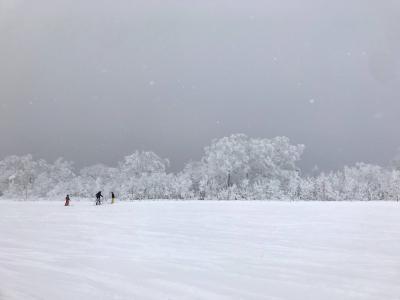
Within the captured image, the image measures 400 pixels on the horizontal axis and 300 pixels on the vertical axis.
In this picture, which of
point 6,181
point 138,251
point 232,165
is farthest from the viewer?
point 6,181

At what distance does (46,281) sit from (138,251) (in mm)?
3150

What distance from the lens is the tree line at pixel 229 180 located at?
4338 centimetres

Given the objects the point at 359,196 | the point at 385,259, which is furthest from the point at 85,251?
the point at 359,196

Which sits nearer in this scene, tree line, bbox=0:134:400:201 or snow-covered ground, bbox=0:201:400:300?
snow-covered ground, bbox=0:201:400:300

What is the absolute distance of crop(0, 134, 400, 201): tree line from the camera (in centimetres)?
4338

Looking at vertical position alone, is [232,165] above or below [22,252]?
above

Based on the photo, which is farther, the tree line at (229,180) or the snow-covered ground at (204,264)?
the tree line at (229,180)

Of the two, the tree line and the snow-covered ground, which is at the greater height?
the tree line

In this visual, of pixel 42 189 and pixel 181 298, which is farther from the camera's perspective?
pixel 42 189

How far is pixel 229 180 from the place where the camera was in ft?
188

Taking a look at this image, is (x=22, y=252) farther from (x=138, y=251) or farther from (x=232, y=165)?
(x=232, y=165)

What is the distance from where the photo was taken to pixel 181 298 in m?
5.70

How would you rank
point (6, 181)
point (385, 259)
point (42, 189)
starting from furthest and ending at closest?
point (42, 189), point (6, 181), point (385, 259)

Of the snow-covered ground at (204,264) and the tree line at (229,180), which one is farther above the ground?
the tree line at (229,180)
